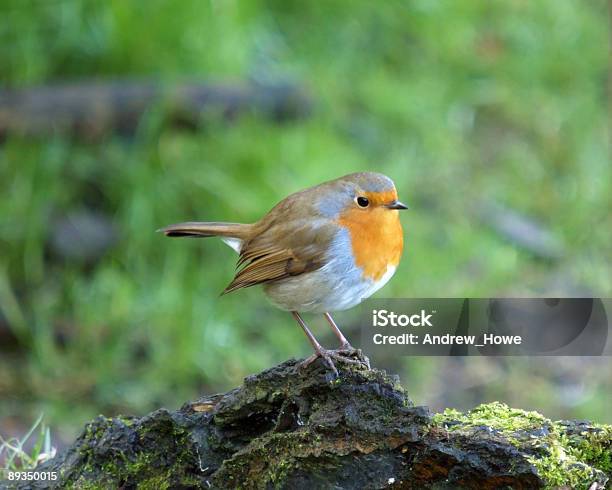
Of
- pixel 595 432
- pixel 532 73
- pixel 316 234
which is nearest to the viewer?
pixel 595 432

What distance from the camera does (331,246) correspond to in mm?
3182

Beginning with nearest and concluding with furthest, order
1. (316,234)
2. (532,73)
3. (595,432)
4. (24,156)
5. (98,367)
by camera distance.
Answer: (595,432), (316,234), (98,367), (24,156), (532,73)

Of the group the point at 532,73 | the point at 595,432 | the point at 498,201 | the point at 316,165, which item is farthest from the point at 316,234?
the point at 532,73

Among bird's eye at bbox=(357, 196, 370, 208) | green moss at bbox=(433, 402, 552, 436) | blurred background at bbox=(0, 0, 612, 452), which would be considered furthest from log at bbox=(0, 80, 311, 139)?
green moss at bbox=(433, 402, 552, 436)

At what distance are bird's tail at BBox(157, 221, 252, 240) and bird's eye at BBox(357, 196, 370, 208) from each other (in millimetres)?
434

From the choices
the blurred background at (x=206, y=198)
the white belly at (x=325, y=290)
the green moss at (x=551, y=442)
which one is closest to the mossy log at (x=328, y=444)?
the green moss at (x=551, y=442)

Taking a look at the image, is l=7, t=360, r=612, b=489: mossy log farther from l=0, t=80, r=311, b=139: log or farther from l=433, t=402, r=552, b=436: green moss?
l=0, t=80, r=311, b=139: log

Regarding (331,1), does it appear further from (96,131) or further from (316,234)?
(316,234)

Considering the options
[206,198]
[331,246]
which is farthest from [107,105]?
[331,246]

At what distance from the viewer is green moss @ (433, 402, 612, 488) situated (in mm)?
2328

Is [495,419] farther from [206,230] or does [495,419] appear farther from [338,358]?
[206,230]

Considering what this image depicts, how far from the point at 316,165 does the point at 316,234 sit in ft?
8.39

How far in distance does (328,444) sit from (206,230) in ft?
3.84

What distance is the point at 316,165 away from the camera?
5.74 meters
